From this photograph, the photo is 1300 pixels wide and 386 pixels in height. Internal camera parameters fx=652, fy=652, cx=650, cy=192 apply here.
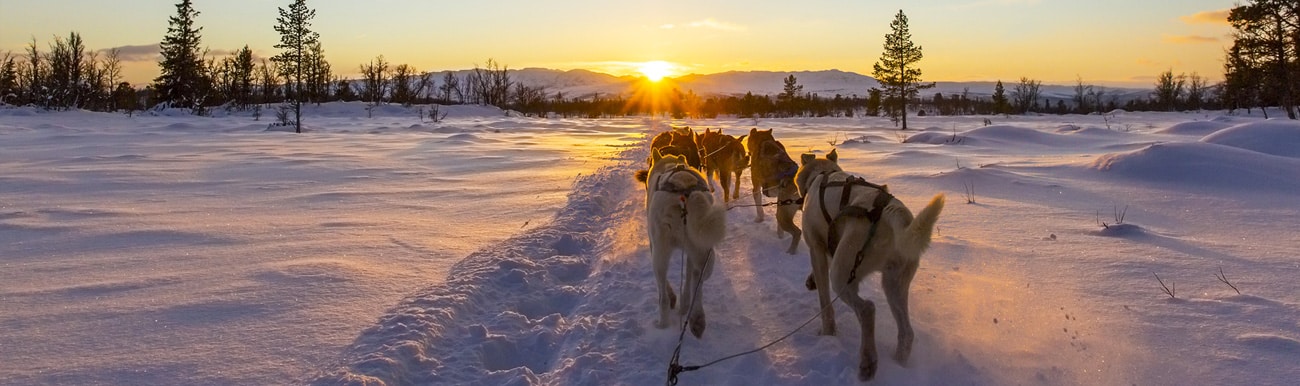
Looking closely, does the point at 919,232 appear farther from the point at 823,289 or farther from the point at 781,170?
the point at 781,170

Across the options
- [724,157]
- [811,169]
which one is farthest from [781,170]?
[724,157]

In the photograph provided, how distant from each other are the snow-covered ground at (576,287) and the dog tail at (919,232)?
0.74 meters

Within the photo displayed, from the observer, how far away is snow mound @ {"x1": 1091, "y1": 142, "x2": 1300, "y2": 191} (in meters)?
8.03

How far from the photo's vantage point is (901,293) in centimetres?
304

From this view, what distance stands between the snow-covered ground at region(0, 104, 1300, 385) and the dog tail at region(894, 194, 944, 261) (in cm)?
74

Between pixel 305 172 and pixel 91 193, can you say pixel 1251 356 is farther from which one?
pixel 305 172

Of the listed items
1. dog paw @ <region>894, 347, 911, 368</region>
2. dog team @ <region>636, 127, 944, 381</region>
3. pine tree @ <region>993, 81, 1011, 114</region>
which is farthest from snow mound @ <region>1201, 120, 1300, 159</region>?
pine tree @ <region>993, 81, 1011, 114</region>

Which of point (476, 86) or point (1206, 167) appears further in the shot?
point (476, 86)

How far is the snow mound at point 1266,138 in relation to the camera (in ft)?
37.3

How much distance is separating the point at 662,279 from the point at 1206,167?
8903 mm

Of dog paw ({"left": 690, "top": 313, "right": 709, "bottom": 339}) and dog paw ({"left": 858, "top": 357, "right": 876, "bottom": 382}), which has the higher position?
dog paw ({"left": 690, "top": 313, "right": 709, "bottom": 339})

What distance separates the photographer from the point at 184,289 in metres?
4.17

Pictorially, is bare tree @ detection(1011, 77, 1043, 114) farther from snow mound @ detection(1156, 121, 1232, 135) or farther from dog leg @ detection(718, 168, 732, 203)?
dog leg @ detection(718, 168, 732, 203)

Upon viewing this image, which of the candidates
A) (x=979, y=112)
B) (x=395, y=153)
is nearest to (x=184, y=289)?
(x=395, y=153)
